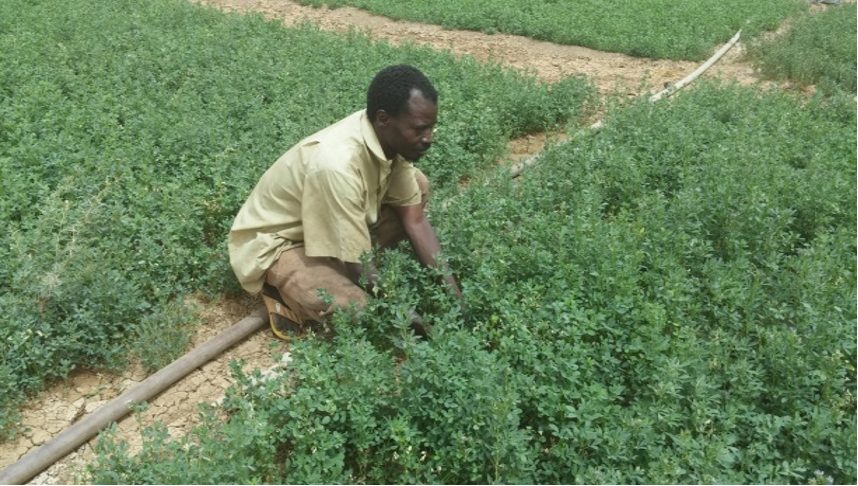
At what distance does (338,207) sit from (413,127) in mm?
629

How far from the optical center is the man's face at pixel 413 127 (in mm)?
4469

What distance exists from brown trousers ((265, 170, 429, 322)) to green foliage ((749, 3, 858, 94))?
5278 millimetres

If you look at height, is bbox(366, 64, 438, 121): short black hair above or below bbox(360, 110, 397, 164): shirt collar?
above

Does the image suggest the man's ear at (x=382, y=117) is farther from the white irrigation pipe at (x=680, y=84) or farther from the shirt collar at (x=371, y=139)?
the white irrigation pipe at (x=680, y=84)

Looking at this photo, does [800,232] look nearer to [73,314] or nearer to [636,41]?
[73,314]

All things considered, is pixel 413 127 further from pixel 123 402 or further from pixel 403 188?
pixel 123 402

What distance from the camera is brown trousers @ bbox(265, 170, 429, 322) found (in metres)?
4.71

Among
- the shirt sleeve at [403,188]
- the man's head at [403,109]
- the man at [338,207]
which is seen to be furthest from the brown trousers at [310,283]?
the man's head at [403,109]

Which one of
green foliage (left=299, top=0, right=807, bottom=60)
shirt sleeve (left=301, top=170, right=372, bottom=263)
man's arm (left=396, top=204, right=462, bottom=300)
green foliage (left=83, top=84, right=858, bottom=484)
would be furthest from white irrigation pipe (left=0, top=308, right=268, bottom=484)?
green foliage (left=299, top=0, right=807, bottom=60)

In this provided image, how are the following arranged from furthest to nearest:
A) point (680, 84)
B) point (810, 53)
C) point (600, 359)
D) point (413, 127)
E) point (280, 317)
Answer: point (680, 84) → point (810, 53) → point (280, 317) → point (413, 127) → point (600, 359)

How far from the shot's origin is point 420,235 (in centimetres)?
491

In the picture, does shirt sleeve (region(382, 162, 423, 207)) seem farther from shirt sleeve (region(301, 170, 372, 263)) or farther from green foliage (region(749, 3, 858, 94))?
green foliage (region(749, 3, 858, 94))

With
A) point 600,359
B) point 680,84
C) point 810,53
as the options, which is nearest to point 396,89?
point 600,359

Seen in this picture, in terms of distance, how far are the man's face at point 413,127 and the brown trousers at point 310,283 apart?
643 mm
